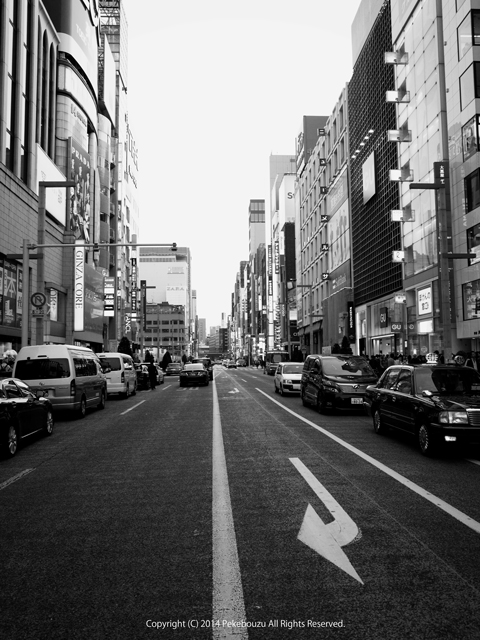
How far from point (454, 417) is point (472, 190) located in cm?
2534

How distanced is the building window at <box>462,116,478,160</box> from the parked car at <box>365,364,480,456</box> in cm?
2290

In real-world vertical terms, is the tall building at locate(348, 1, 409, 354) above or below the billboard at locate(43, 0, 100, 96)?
below

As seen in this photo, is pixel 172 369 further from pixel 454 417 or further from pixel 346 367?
pixel 454 417

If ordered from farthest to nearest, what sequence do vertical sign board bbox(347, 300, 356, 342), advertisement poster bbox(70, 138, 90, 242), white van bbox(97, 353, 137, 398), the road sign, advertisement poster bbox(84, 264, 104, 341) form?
Result: vertical sign board bbox(347, 300, 356, 342) → advertisement poster bbox(84, 264, 104, 341) → advertisement poster bbox(70, 138, 90, 242) → white van bbox(97, 353, 137, 398) → the road sign

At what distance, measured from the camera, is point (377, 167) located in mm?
47781

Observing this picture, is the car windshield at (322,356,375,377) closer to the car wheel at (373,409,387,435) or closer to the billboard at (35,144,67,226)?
the car wheel at (373,409,387,435)

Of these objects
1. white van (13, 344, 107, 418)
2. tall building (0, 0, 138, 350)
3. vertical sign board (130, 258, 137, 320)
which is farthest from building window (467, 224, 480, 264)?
vertical sign board (130, 258, 137, 320)

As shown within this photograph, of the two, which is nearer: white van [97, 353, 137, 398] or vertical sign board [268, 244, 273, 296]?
white van [97, 353, 137, 398]

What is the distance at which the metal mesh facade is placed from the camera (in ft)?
147

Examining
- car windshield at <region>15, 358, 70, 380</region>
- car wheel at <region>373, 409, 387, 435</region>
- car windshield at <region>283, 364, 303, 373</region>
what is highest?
car windshield at <region>15, 358, 70, 380</region>

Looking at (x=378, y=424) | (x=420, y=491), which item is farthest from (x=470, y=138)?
(x=420, y=491)

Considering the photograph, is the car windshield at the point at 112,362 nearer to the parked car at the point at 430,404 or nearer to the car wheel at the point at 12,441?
the car wheel at the point at 12,441

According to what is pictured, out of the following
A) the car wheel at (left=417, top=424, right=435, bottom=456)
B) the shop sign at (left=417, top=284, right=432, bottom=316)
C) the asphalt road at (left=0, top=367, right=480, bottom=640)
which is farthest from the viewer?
the shop sign at (left=417, top=284, right=432, bottom=316)

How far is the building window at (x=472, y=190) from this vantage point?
98.3 feet
